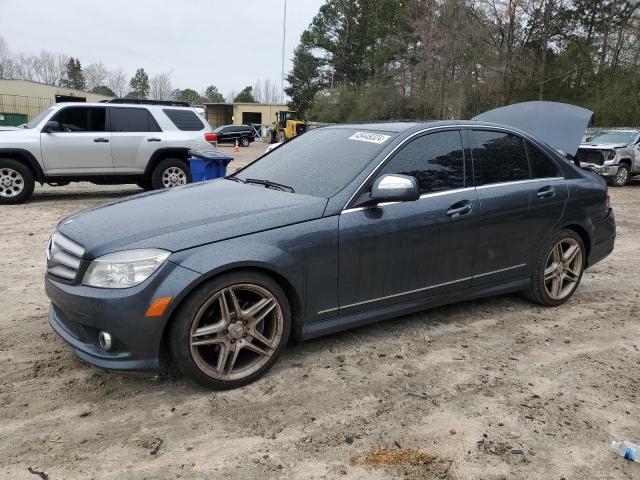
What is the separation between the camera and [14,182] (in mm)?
9383

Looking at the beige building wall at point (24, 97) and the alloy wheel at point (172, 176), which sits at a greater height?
the beige building wall at point (24, 97)

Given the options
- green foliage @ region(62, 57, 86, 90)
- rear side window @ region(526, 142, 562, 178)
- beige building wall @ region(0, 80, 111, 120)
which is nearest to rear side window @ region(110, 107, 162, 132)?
rear side window @ region(526, 142, 562, 178)

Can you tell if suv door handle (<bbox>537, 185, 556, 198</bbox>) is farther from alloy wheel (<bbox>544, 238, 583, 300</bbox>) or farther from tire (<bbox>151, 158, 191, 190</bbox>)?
tire (<bbox>151, 158, 191, 190</bbox>)

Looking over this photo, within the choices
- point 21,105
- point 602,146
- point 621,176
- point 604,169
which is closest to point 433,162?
point 604,169

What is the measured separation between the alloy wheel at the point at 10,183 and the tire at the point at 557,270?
8.78 m

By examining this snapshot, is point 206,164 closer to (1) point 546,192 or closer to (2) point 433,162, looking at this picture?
(2) point 433,162

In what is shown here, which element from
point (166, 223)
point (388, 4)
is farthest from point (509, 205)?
point (388, 4)

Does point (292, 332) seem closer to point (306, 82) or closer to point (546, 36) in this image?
point (546, 36)

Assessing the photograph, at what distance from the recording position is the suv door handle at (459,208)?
385 centimetres

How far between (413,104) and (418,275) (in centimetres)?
4209

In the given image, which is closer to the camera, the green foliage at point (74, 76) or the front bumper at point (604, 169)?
the front bumper at point (604, 169)

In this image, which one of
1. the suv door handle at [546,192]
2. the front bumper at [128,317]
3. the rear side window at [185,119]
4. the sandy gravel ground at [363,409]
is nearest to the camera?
the sandy gravel ground at [363,409]

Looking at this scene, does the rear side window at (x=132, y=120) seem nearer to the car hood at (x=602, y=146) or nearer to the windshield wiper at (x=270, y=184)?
the windshield wiper at (x=270, y=184)

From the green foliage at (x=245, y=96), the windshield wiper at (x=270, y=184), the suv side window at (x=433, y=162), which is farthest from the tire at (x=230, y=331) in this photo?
the green foliage at (x=245, y=96)
